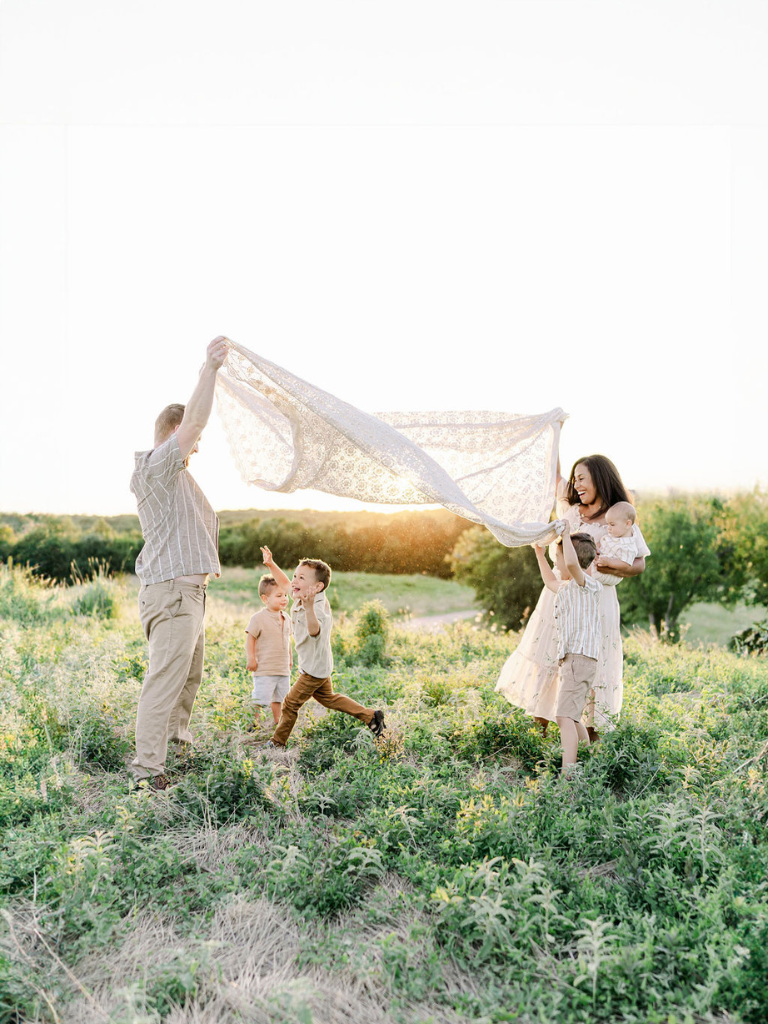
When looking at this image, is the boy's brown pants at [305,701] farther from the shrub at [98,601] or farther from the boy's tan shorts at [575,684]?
the shrub at [98,601]

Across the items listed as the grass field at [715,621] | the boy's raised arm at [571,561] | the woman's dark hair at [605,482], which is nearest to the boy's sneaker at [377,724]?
the boy's raised arm at [571,561]

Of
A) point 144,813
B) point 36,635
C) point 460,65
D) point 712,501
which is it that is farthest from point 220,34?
point 712,501

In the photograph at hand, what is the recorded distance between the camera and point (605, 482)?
4988 mm

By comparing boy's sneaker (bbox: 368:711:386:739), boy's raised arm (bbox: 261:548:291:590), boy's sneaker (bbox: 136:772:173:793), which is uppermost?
boy's raised arm (bbox: 261:548:291:590)

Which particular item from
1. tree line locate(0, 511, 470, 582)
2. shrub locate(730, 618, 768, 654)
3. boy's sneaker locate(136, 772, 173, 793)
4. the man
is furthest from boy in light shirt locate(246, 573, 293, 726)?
tree line locate(0, 511, 470, 582)

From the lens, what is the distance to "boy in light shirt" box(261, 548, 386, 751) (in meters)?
5.01

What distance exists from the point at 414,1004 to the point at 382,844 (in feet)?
3.14

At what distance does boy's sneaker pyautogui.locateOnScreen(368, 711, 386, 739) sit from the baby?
1.73m

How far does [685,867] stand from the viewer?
3.50 m

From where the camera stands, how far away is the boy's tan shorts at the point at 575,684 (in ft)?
15.5

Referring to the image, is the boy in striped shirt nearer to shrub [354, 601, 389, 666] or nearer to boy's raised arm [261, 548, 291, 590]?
boy's raised arm [261, 548, 291, 590]

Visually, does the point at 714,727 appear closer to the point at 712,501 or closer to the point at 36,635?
the point at 36,635

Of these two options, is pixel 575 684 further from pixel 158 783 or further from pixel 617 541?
pixel 158 783

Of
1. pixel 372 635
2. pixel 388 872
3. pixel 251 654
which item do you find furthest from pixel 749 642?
pixel 388 872
